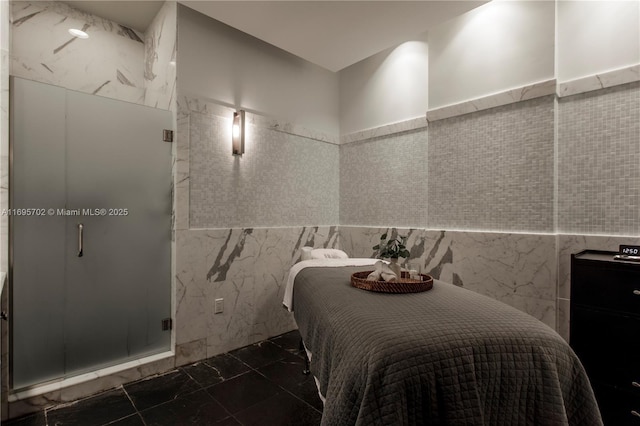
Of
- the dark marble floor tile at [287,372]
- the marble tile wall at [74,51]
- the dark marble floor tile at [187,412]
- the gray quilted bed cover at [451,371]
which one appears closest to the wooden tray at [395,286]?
the gray quilted bed cover at [451,371]

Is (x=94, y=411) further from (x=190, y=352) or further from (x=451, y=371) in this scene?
(x=451, y=371)

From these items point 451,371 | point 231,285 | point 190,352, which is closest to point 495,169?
point 451,371

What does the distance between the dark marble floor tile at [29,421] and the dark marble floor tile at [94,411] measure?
3cm

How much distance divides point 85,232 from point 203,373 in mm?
1376

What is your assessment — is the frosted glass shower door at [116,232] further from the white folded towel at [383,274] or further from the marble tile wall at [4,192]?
the white folded towel at [383,274]

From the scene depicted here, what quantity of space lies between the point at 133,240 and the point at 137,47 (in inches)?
80.6

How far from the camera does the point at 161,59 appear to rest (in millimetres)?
2783

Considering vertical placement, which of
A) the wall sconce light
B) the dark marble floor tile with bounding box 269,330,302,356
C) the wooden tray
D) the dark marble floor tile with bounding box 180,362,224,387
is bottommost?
the dark marble floor tile with bounding box 269,330,302,356

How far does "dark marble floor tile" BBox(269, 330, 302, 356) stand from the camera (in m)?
2.83

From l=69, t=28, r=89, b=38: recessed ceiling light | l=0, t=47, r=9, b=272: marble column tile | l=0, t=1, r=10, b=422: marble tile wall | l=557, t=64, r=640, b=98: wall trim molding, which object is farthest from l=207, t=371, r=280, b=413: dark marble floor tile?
l=69, t=28, r=89, b=38: recessed ceiling light

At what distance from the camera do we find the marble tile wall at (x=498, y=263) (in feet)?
7.44

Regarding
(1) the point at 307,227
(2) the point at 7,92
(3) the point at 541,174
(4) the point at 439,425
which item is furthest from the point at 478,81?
(2) the point at 7,92

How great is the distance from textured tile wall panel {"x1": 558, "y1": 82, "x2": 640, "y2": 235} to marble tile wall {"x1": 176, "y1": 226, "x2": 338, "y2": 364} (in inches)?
94.7

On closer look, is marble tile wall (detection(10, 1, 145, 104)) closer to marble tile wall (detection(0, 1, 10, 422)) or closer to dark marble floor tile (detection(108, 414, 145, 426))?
marble tile wall (detection(0, 1, 10, 422))
